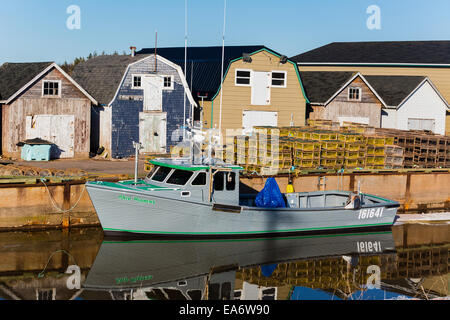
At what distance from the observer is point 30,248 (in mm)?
19297

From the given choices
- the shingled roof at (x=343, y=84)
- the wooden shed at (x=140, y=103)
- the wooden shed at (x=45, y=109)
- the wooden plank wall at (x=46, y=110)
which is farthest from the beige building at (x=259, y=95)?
the wooden shed at (x=45, y=109)

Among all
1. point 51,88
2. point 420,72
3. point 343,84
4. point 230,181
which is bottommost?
point 230,181

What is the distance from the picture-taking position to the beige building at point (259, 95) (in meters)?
34.6

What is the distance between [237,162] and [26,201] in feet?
29.2

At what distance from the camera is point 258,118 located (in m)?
35.4

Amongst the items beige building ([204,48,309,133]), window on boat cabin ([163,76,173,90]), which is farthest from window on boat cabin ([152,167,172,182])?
beige building ([204,48,309,133])

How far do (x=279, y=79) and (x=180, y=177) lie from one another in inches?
645

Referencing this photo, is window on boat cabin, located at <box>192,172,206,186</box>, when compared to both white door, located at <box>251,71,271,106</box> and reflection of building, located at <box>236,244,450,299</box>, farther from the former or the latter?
white door, located at <box>251,71,271,106</box>

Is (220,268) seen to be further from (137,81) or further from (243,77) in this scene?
(243,77)

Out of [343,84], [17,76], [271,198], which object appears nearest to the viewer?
[271,198]

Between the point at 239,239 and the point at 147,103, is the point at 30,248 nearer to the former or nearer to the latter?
the point at 239,239

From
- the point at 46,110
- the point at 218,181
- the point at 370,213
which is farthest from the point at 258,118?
the point at 218,181

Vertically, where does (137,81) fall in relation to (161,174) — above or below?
above

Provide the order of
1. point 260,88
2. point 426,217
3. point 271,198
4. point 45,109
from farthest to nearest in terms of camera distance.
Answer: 1. point 260,88
2. point 45,109
3. point 426,217
4. point 271,198
